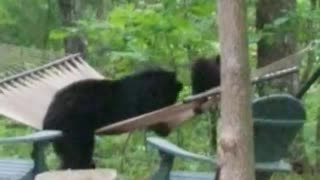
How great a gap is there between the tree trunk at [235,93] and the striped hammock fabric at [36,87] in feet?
4.89

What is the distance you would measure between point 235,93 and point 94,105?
4.96ft

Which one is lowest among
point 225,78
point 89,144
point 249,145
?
point 89,144

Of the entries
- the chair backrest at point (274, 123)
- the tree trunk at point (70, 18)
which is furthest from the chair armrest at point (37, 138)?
the tree trunk at point (70, 18)

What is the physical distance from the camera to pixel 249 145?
2432 millimetres

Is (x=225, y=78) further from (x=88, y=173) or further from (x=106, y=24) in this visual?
(x=106, y=24)

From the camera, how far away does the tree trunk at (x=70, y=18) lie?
7367 millimetres

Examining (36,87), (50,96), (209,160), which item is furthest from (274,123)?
(36,87)

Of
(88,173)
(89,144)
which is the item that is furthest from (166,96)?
(88,173)

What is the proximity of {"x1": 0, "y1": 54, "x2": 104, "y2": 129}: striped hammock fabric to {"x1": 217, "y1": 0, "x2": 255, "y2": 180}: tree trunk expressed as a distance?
58.7 inches

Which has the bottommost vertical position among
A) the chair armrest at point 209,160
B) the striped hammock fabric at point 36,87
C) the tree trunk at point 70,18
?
the tree trunk at point 70,18

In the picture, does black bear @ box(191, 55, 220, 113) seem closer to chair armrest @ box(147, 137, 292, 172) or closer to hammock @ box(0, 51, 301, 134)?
hammock @ box(0, 51, 301, 134)

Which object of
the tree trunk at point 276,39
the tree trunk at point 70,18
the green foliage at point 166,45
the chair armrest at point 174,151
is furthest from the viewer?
the tree trunk at point 70,18

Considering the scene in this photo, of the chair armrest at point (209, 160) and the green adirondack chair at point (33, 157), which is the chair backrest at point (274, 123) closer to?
the chair armrest at point (209, 160)

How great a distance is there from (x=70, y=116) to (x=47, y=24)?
510cm
